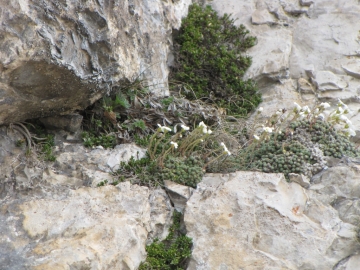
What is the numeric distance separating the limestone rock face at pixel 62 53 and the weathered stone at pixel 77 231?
2.93 ft

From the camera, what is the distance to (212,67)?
6504 mm

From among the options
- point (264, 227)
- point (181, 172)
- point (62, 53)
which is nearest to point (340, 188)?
point (264, 227)

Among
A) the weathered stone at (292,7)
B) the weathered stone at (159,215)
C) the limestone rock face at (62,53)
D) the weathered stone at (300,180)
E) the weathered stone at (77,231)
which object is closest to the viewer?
the weathered stone at (77,231)

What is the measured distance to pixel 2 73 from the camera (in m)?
3.63

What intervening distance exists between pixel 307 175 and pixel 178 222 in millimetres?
1434

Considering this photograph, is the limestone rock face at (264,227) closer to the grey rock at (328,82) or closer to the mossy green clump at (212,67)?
the mossy green clump at (212,67)

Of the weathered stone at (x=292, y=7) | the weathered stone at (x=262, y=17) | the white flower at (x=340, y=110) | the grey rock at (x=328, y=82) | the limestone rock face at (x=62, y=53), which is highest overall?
the limestone rock face at (x=62, y=53)

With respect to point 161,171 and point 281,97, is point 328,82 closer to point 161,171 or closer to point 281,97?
point 281,97

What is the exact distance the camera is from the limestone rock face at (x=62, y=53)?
364cm

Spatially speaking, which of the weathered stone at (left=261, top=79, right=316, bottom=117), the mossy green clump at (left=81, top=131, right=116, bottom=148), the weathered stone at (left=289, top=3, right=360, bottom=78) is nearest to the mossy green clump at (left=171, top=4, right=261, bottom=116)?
the weathered stone at (left=261, top=79, right=316, bottom=117)

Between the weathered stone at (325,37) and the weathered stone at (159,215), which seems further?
the weathered stone at (325,37)

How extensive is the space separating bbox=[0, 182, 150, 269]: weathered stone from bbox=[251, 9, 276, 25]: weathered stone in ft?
13.7

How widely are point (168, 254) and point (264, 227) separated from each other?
0.83 meters

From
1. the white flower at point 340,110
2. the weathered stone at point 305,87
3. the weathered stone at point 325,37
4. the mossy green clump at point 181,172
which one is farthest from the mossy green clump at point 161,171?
the weathered stone at point 325,37
